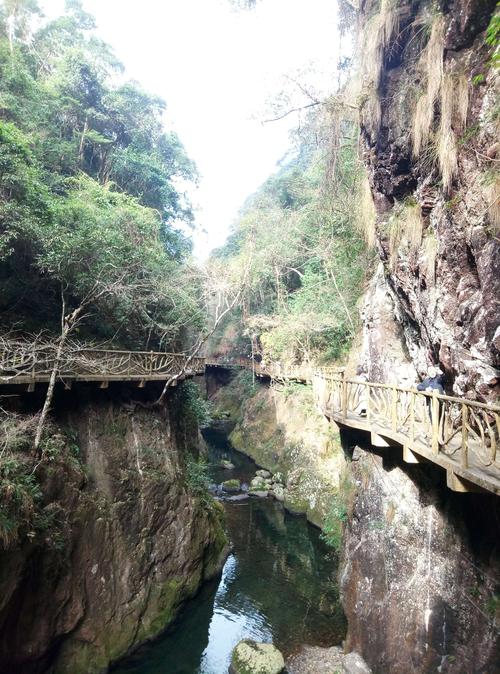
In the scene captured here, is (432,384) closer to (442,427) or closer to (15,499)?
(442,427)

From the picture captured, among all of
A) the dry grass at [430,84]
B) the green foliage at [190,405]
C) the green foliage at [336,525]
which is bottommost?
the green foliage at [336,525]

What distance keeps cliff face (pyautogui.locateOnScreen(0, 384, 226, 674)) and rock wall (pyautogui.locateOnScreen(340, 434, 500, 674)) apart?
4.74m

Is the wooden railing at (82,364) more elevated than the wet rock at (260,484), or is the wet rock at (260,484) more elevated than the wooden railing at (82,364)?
the wooden railing at (82,364)

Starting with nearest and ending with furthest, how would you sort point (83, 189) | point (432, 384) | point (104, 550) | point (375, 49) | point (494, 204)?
point (494, 204), point (432, 384), point (104, 550), point (375, 49), point (83, 189)

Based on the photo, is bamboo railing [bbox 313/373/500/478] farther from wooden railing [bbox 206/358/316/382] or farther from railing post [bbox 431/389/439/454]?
wooden railing [bbox 206/358/316/382]

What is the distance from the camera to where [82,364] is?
32.4ft

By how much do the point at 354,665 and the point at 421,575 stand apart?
2685 mm

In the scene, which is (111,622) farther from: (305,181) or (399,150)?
(305,181)

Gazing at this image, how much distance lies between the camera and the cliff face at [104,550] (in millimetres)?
7746

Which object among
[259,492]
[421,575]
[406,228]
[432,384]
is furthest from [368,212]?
[259,492]

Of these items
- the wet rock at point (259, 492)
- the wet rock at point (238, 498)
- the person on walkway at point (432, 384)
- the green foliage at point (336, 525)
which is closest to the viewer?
the person on walkway at point (432, 384)

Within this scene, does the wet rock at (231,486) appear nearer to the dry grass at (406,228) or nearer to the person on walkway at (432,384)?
the person on walkway at (432,384)

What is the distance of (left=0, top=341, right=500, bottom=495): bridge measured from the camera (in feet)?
16.3

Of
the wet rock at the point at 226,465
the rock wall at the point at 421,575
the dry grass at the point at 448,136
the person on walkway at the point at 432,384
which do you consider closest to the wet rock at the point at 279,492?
the wet rock at the point at 226,465
